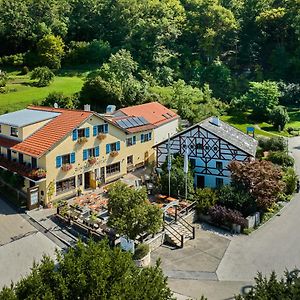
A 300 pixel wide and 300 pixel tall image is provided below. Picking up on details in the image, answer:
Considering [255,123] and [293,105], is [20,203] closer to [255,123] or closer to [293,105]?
[255,123]

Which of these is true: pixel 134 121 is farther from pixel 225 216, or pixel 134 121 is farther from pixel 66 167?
pixel 225 216

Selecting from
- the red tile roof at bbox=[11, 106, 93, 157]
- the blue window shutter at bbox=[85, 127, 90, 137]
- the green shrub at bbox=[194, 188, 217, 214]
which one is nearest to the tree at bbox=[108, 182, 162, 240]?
the green shrub at bbox=[194, 188, 217, 214]

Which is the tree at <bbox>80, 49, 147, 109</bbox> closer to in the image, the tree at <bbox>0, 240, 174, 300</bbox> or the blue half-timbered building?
the blue half-timbered building

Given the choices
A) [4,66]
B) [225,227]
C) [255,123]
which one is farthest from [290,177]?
[4,66]

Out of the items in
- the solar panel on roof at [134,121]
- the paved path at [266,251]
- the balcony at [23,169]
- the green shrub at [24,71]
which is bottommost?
the paved path at [266,251]

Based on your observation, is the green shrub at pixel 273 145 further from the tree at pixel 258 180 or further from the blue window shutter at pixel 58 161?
the blue window shutter at pixel 58 161

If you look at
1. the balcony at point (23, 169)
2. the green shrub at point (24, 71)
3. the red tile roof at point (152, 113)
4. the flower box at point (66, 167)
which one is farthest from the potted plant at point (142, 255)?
the green shrub at point (24, 71)

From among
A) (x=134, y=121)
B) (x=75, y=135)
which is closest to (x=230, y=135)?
(x=134, y=121)
